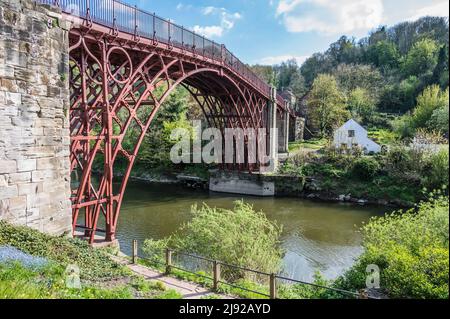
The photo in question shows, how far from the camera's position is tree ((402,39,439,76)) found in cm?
5103

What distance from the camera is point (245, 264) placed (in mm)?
10500

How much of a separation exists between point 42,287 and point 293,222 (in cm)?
1750

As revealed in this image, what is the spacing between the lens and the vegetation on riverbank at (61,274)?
5595 mm

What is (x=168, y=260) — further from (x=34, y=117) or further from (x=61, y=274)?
(x=34, y=117)

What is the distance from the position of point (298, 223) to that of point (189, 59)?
1111cm

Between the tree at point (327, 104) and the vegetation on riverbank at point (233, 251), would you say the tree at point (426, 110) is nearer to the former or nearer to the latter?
the tree at point (327, 104)

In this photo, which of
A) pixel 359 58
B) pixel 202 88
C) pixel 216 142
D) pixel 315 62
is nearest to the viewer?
pixel 202 88

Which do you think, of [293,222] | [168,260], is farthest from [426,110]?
[168,260]

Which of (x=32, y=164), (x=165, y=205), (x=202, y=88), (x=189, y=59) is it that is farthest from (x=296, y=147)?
(x=32, y=164)

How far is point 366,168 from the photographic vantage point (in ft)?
89.8

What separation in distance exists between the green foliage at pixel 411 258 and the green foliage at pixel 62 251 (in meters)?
5.89
